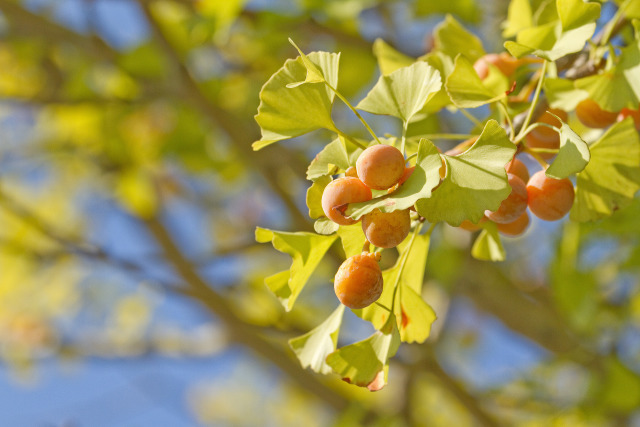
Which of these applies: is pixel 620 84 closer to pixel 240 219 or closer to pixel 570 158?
pixel 570 158

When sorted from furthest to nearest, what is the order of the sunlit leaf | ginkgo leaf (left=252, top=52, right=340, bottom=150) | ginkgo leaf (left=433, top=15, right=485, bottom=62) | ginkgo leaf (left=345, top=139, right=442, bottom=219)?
the sunlit leaf < ginkgo leaf (left=433, top=15, right=485, bottom=62) < ginkgo leaf (left=252, top=52, right=340, bottom=150) < ginkgo leaf (left=345, top=139, right=442, bottom=219)

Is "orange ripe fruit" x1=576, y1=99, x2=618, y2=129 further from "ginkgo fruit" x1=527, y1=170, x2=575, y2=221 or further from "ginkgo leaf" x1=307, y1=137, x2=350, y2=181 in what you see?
"ginkgo leaf" x1=307, y1=137, x2=350, y2=181

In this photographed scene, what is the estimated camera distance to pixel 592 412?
5.00 feet

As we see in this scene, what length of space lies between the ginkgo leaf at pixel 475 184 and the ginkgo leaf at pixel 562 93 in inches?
5.3

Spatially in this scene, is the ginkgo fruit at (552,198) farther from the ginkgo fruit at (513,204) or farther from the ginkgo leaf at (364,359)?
the ginkgo leaf at (364,359)

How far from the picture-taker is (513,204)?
47 cm

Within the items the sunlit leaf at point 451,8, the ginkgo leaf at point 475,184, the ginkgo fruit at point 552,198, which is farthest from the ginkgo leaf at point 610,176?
the sunlit leaf at point 451,8

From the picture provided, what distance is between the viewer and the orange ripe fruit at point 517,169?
51 centimetres

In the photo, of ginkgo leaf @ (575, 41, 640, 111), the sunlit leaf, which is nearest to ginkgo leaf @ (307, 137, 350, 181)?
ginkgo leaf @ (575, 41, 640, 111)

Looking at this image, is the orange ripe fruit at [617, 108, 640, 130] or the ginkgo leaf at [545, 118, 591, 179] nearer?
the ginkgo leaf at [545, 118, 591, 179]

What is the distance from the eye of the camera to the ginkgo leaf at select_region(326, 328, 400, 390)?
49cm

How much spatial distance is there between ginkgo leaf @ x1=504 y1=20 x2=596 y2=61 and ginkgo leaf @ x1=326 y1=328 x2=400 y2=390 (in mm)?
248

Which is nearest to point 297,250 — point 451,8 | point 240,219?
point 451,8

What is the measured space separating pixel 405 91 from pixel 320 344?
24cm
